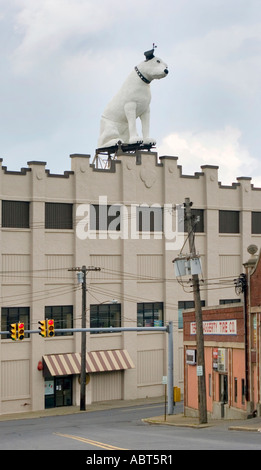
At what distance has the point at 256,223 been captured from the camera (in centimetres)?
6719

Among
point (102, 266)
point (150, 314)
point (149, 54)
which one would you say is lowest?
point (150, 314)

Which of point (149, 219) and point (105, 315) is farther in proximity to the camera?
point (149, 219)

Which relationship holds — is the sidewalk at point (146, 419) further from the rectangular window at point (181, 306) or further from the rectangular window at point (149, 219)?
the rectangular window at point (149, 219)

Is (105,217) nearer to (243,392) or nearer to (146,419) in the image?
(146,419)

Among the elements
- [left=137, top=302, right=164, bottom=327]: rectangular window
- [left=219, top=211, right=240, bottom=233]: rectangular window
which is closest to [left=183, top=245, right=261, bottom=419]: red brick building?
[left=137, top=302, right=164, bottom=327]: rectangular window

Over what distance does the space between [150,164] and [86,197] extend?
635 cm

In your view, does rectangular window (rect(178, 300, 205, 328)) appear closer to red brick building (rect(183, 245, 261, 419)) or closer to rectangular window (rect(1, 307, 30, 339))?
rectangular window (rect(1, 307, 30, 339))

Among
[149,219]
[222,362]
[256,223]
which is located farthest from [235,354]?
[256,223]

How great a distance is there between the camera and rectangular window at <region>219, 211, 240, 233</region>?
213 ft

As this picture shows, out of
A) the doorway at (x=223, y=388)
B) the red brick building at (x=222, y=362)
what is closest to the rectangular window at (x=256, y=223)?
the red brick building at (x=222, y=362)

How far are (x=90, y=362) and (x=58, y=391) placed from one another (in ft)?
10.1

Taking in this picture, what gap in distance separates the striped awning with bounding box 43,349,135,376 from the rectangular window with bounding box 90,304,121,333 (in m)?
2.03

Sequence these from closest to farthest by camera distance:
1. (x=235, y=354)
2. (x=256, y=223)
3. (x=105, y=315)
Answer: (x=235, y=354)
(x=105, y=315)
(x=256, y=223)

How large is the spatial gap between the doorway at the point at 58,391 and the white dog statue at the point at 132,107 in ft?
64.2
